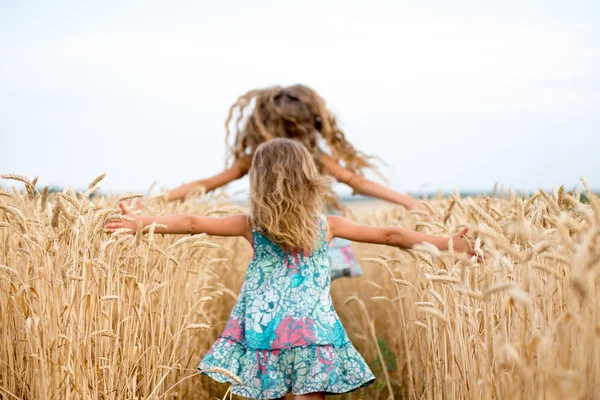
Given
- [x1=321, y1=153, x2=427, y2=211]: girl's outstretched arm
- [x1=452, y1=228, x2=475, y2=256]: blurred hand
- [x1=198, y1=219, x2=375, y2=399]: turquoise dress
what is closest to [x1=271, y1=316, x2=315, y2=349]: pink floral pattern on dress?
[x1=198, y1=219, x2=375, y2=399]: turquoise dress

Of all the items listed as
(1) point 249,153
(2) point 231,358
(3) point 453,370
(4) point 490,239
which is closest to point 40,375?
(2) point 231,358

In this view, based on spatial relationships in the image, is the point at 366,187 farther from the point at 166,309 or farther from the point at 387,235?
the point at 166,309

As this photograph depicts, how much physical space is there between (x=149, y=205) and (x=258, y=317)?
1295 millimetres

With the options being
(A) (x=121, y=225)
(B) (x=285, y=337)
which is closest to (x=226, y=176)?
(A) (x=121, y=225)

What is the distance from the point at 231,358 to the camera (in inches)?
103

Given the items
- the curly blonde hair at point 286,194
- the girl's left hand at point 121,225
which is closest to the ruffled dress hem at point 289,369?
the curly blonde hair at point 286,194

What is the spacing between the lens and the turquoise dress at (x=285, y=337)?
252 cm

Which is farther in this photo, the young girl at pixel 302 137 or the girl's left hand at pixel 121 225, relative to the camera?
the young girl at pixel 302 137

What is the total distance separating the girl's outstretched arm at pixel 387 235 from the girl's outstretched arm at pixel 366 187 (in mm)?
1081

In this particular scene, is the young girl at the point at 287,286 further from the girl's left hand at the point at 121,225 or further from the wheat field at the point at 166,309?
the wheat field at the point at 166,309

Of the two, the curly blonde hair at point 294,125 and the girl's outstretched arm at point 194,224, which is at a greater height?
the curly blonde hair at point 294,125

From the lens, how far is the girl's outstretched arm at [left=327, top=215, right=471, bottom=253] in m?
2.74

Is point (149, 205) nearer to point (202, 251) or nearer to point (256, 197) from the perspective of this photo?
point (202, 251)

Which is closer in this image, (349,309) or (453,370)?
(453,370)
